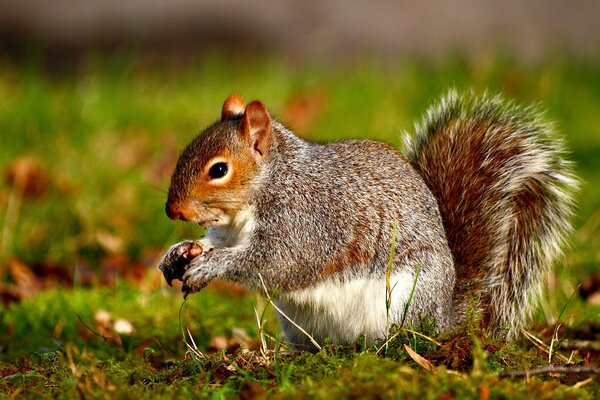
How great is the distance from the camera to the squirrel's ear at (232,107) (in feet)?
8.92

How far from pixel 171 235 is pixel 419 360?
210 centimetres

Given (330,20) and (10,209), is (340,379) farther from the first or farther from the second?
(330,20)

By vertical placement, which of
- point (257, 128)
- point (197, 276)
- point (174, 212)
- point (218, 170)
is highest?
point (257, 128)

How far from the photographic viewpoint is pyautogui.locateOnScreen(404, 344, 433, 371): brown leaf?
6.74 feet

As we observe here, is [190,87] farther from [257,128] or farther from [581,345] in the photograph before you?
[581,345]

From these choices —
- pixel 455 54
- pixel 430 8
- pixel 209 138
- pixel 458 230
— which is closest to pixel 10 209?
pixel 209 138

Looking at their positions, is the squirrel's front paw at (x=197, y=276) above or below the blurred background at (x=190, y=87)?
below

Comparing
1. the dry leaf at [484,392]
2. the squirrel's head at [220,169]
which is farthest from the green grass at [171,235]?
the squirrel's head at [220,169]

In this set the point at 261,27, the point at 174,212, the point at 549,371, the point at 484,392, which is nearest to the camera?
the point at 484,392

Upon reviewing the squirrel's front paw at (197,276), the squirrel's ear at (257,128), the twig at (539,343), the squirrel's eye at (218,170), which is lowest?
the twig at (539,343)

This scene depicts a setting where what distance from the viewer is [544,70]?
5617 millimetres

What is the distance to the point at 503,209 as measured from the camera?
2.68 metres

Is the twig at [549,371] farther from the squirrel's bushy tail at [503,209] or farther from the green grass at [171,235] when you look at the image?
the squirrel's bushy tail at [503,209]

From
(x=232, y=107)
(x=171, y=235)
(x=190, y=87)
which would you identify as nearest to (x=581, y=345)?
(x=232, y=107)
